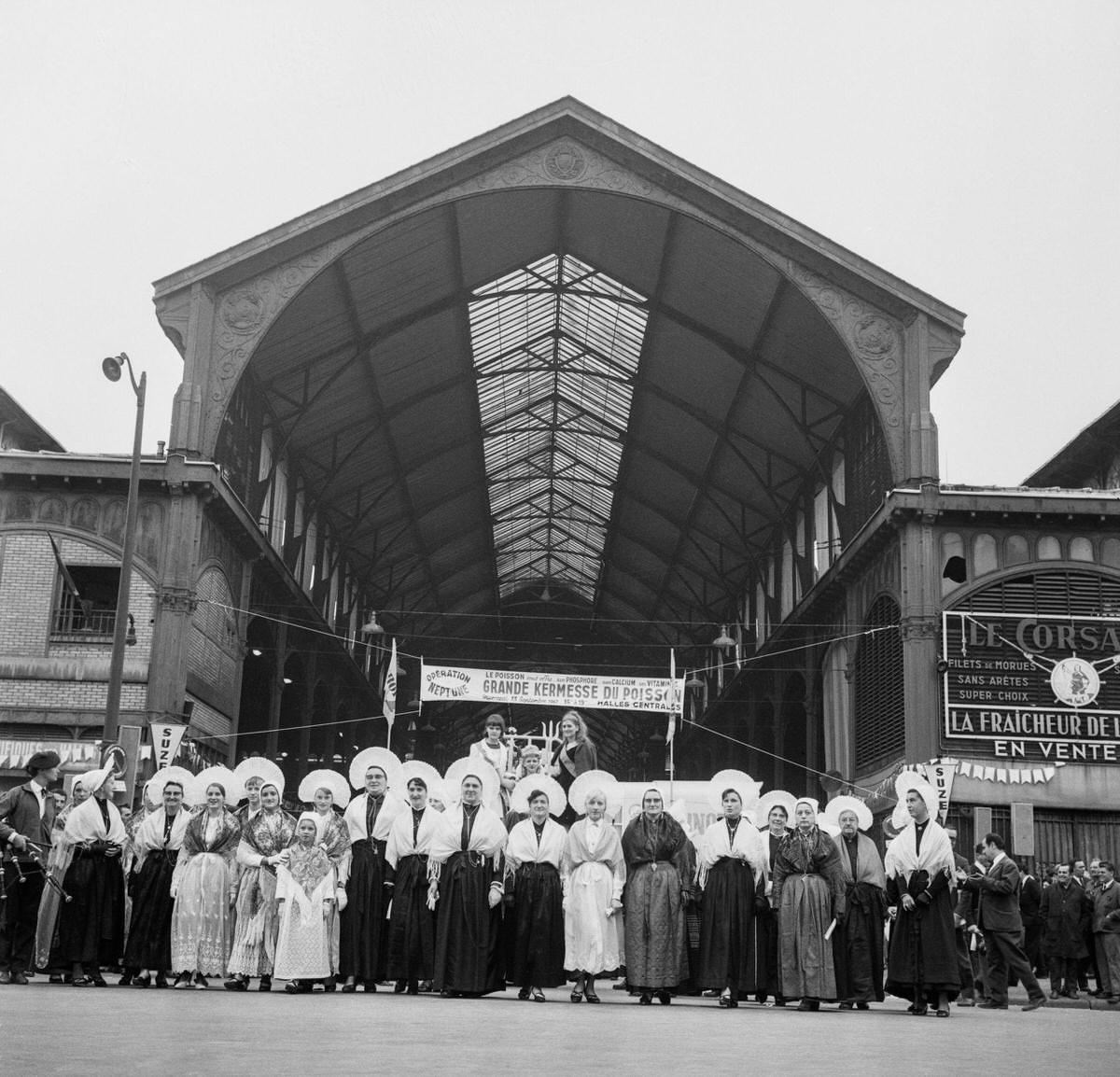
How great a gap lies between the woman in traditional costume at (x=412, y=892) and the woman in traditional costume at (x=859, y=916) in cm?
375

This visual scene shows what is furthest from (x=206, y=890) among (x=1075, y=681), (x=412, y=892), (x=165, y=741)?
(x=1075, y=681)

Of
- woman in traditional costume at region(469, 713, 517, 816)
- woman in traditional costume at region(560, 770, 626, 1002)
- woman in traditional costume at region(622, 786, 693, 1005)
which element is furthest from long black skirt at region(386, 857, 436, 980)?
woman in traditional costume at region(469, 713, 517, 816)

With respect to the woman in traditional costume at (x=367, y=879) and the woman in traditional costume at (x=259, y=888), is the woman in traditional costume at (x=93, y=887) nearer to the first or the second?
the woman in traditional costume at (x=259, y=888)

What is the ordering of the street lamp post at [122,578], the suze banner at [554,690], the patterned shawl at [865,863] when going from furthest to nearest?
the suze banner at [554,690] < the street lamp post at [122,578] < the patterned shawl at [865,863]

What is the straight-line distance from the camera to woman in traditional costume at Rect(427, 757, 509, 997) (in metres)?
14.1

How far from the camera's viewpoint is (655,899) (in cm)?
1423

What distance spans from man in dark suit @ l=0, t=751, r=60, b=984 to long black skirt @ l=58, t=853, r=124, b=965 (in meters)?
0.30

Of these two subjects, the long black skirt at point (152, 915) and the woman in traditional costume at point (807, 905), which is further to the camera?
the long black skirt at point (152, 915)

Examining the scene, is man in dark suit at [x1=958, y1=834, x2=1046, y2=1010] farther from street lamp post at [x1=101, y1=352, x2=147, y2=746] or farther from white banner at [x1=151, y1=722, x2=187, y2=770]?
white banner at [x1=151, y1=722, x2=187, y2=770]

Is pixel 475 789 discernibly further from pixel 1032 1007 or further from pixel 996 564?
pixel 996 564

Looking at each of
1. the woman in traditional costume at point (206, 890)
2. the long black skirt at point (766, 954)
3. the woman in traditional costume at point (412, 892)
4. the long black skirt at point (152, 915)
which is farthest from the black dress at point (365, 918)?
the long black skirt at point (766, 954)

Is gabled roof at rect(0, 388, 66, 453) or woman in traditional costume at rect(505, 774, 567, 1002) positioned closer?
woman in traditional costume at rect(505, 774, 567, 1002)

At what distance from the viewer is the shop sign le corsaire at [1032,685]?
26125 mm

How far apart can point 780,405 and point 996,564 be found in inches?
300
